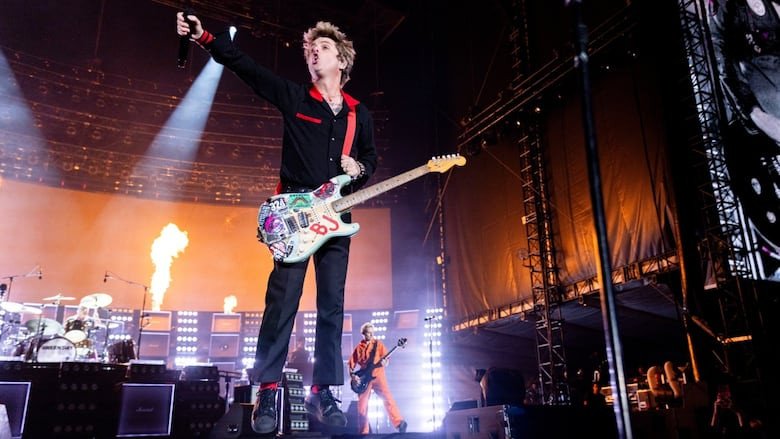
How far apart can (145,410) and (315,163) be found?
5736 millimetres

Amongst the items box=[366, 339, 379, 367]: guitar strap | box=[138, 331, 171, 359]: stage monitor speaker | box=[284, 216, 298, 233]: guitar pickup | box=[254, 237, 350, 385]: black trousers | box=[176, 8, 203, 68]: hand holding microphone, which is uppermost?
box=[176, 8, 203, 68]: hand holding microphone

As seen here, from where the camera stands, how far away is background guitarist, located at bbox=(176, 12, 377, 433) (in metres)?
3.16

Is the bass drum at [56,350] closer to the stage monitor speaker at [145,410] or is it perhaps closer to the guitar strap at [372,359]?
the stage monitor speaker at [145,410]

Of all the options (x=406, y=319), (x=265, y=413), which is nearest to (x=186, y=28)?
(x=265, y=413)

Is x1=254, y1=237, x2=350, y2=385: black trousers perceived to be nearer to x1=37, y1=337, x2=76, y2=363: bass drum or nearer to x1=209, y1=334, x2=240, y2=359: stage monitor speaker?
x1=37, y1=337, x2=76, y2=363: bass drum

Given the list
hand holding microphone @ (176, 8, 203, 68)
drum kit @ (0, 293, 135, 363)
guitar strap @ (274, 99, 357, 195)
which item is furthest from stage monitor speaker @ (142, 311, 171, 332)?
hand holding microphone @ (176, 8, 203, 68)

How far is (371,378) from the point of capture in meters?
9.92

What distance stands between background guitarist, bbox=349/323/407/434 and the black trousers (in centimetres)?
681

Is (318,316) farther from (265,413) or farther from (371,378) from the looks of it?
(371,378)

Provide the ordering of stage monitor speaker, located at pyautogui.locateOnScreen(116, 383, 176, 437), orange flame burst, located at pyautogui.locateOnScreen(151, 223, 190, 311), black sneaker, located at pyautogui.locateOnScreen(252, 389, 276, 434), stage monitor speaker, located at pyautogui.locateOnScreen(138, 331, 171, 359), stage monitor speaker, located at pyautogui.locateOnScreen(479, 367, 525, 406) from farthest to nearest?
orange flame burst, located at pyautogui.locateOnScreen(151, 223, 190, 311), stage monitor speaker, located at pyautogui.locateOnScreen(138, 331, 171, 359), stage monitor speaker, located at pyautogui.locateOnScreen(116, 383, 176, 437), stage monitor speaker, located at pyautogui.locateOnScreen(479, 367, 525, 406), black sneaker, located at pyautogui.locateOnScreen(252, 389, 276, 434)

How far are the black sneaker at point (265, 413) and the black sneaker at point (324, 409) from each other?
0.26 m

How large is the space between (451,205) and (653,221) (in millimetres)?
5854

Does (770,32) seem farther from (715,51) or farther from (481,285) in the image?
(481,285)

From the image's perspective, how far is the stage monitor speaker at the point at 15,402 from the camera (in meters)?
6.73
